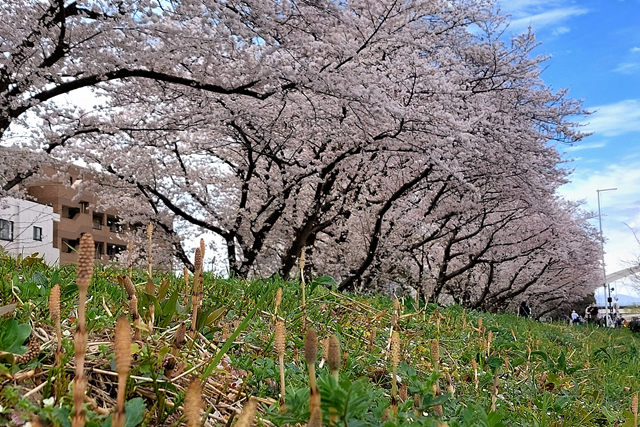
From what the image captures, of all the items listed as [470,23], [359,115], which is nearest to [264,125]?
[359,115]

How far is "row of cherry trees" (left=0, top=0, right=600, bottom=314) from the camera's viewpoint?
813 centimetres

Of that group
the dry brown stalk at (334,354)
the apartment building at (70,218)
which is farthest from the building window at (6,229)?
the dry brown stalk at (334,354)

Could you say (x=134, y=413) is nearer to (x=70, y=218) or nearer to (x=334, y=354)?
(x=334, y=354)

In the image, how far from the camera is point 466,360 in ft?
11.3

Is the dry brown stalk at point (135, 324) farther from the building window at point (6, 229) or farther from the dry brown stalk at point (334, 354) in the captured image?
the building window at point (6, 229)

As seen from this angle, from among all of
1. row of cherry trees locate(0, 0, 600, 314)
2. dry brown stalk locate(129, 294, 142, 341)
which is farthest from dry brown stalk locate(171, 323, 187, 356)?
row of cherry trees locate(0, 0, 600, 314)

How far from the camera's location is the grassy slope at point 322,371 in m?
1.38

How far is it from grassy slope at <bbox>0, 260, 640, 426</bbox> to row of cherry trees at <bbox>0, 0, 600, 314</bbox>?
4890 millimetres

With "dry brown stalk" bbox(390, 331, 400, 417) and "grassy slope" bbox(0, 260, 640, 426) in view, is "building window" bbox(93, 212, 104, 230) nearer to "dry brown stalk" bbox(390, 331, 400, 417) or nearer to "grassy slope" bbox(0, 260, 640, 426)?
"grassy slope" bbox(0, 260, 640, 426)

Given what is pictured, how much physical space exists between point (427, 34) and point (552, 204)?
9.86m

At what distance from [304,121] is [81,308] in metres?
11.0

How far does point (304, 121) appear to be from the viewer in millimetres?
11602

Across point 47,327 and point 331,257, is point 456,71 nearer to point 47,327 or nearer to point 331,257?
point 331,257

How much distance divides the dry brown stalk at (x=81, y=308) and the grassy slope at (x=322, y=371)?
24 centimetres
